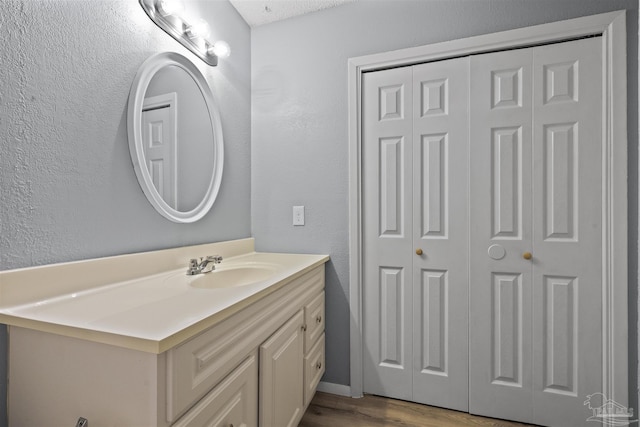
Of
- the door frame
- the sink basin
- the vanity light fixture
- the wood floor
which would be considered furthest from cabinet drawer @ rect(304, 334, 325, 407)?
the vanity light fixture

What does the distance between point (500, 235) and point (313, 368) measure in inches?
46.6

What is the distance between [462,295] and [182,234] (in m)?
1.46

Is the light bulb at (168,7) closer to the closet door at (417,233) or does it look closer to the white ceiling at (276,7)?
the white ceiling at (276,7)

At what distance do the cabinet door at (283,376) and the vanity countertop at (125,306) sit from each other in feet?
0.72

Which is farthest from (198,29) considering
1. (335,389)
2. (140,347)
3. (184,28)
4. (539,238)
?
(335,389)

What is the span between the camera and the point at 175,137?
4.61 ft

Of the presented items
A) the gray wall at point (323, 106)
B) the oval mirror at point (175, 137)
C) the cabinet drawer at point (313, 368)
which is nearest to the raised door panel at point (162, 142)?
the oval mirror at point (175, 137)

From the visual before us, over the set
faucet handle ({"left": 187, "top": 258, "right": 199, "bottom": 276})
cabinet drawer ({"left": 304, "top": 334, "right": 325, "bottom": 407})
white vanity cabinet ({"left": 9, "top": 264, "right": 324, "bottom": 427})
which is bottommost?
cabinet drawer ({"left": 304, "top": 334, "right": 325, "bottom": 407})

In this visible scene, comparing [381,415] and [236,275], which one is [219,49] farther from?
[381,415]

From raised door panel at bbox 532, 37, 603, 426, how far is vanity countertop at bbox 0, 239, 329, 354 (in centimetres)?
132

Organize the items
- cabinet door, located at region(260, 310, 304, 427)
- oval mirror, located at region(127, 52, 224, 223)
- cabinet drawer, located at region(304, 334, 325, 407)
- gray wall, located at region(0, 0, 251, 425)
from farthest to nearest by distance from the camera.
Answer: cabinet drawer, located at region(304, 334, 325, 407) → oval mirror, located at region(127, 52, 224, 223) → cabinet door, located at region(260, 310, 304, 427) → gray wall, located at region(0, 0, 251, 425)

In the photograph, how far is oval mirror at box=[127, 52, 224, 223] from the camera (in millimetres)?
1211

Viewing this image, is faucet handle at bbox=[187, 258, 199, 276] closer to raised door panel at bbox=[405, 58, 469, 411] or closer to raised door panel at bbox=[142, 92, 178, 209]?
raised door panel at bbox=[142, 92, 178, 209]

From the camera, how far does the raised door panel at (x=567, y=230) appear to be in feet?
4.63
